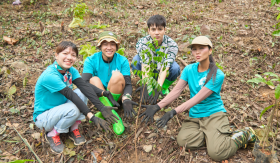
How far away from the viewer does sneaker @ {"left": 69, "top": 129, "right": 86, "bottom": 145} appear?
8.44 ft

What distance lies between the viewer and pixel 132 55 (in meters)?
4.62

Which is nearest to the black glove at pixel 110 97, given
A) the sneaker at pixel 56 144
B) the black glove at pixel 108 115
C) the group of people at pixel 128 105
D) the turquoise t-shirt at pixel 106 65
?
A: the group of people at pixel 128 105

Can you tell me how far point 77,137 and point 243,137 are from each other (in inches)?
87.6

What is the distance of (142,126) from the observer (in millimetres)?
2910

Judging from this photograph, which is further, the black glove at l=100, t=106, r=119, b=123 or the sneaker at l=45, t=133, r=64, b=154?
the black glove at l=100, t=106, r=119, b=123

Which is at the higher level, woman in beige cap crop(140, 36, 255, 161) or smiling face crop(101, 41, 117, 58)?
smiling face crop(101, 41, 117, 58)

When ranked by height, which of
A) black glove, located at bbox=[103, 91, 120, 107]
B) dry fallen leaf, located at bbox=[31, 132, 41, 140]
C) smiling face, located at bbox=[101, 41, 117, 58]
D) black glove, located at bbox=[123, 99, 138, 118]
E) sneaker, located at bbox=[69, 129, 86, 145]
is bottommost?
sneaker, located at bbox=[69, 129, 86, 145]

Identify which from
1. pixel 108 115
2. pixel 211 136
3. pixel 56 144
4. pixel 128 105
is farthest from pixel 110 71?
pixel 211 136

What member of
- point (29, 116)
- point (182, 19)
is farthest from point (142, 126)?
point (182, 19)

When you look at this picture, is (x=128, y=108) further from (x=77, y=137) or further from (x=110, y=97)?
(x=77, y=137)

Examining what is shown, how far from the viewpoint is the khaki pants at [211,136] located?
2299 mm

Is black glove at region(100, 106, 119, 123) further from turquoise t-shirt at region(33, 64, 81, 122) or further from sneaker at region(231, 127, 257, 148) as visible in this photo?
sneaker at region(231, 127, 257, 148)

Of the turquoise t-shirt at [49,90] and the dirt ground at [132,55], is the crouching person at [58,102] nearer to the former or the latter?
the turquoise t-shirt at [49,90]

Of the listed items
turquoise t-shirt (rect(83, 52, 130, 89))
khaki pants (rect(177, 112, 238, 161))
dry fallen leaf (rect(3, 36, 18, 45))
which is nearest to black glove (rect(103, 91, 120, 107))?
turquoise t-shirt (rect(83, 52, 130, 89))
